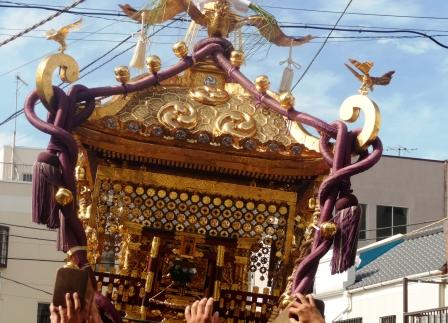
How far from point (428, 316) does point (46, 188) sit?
38.4ft

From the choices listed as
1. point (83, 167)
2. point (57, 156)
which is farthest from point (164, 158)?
point (57, 156)

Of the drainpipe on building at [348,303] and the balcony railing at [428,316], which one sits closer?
the balcony railing at [428,316]

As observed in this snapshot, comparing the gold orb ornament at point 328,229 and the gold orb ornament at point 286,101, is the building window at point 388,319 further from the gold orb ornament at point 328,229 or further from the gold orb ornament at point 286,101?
the gold orb ornament at point 328,229

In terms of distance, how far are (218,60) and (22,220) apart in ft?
72.1

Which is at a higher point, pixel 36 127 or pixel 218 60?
pixel 218 60

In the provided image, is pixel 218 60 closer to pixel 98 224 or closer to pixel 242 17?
pixel 242 17

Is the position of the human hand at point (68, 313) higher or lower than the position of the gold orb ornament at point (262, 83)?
lower

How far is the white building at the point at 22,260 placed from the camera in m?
27.9

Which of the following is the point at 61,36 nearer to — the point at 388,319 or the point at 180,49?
the point at 180,49

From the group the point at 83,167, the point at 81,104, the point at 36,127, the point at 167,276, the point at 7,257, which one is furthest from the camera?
the point at 7,257

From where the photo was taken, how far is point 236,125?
6785 millimetres

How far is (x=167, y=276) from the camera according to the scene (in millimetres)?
7289

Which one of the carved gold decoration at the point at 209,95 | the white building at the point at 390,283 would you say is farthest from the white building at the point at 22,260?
the carved gold decoration at the point at 209,95

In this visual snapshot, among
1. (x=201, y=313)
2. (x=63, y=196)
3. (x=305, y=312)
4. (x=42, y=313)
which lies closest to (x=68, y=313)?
(x=201, y=313)
